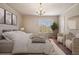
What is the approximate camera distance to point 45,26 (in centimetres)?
181

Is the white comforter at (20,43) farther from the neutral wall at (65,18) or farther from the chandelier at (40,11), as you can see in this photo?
the neutral wall at (65,18)

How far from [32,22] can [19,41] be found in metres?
0.43

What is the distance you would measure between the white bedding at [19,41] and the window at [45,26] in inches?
12.1

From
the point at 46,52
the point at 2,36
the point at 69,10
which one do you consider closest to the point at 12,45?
the point at 2,36

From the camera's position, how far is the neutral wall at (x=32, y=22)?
5.91 ft

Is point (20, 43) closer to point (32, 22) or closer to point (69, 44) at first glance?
point (32, 22)

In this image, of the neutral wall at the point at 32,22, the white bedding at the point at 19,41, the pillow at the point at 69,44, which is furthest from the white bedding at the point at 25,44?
the pillow at the point at 69,44

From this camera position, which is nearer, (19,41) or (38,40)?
(19,41)

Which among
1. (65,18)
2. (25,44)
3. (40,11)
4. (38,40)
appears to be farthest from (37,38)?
(65,18)

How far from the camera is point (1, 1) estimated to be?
137cm

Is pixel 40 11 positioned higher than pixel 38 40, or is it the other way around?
pixel 40 11

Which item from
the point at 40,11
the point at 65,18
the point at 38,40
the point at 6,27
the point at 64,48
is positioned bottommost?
the point at 64,48
